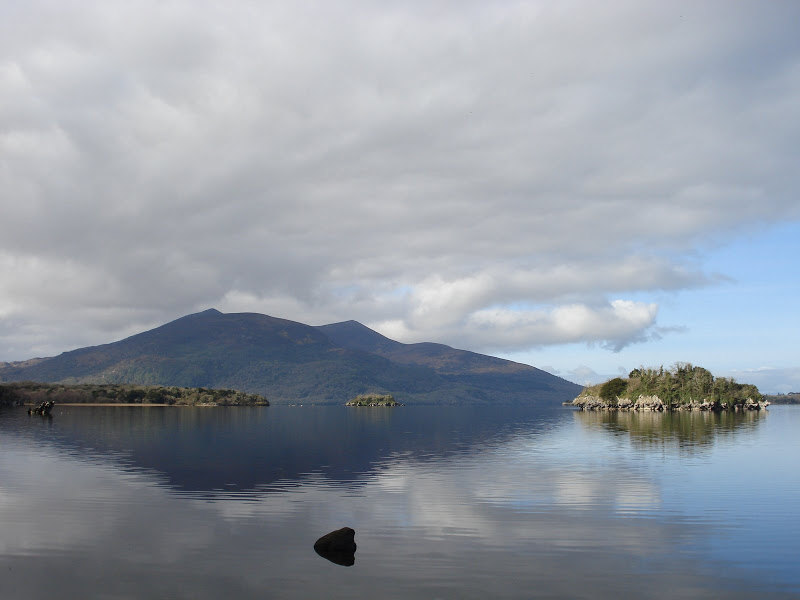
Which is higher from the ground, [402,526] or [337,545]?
[337,545]

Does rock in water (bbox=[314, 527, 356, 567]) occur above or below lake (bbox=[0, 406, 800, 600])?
above

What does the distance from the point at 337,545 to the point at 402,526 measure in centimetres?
801

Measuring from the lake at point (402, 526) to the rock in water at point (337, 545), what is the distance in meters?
0.57

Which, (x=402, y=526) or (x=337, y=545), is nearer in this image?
(x=337, y=545)

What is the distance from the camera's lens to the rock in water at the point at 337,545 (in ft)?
114

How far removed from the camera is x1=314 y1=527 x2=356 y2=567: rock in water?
114 ft

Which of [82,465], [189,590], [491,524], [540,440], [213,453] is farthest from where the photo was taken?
[540,440]

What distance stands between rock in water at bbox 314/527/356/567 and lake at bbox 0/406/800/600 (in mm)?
567

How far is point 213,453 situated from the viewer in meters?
92.3

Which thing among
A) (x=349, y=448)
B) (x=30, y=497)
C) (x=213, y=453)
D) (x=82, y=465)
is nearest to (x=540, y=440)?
(x=349, y=448)

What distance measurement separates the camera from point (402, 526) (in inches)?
1668

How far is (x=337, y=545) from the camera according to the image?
3538cm

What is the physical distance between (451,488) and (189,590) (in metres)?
32.8

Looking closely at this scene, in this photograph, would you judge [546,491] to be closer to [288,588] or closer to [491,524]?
[491,524]
